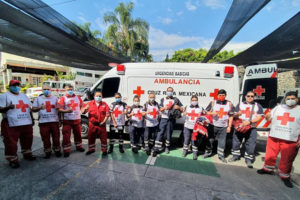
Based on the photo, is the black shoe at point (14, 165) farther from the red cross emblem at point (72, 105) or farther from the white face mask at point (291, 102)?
the white face mask at point (291, 102)

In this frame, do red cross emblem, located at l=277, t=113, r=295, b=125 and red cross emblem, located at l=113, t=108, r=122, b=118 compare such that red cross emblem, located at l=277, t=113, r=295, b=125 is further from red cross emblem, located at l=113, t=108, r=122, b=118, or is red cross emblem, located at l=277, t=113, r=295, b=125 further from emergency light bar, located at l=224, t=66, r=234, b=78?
red cross emblem, located at l=113, t=108, r=122, b=118

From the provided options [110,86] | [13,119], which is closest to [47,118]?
[13,119]

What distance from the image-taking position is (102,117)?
3365mm

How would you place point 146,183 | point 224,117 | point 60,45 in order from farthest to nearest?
point 60,45 < point 224,117 < point 146,183

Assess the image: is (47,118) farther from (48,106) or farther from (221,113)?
(221,113)

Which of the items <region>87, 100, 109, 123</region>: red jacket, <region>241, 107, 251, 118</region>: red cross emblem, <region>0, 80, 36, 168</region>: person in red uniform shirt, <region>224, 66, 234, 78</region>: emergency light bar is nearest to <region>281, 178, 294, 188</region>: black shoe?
<region>241, 107, 251, 118</region>: red cross emblem

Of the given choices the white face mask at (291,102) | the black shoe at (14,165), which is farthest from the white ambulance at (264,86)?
the black shoe at (14,165)

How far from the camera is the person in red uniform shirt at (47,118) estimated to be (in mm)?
3061

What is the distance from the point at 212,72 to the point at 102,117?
295 cm

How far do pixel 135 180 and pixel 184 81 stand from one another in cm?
258

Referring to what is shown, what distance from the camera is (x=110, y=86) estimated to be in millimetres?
4219

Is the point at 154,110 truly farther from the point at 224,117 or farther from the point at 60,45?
the point at 60,45

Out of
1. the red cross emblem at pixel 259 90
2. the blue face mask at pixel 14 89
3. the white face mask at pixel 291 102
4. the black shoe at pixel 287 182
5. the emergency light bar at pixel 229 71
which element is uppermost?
the emergency light bar at pixel 229 71

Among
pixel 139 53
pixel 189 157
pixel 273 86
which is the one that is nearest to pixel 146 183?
pixel 189 157
